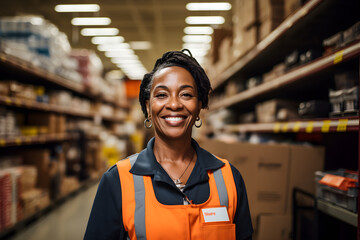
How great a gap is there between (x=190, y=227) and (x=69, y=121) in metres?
4.91

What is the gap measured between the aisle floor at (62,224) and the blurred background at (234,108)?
0.03m

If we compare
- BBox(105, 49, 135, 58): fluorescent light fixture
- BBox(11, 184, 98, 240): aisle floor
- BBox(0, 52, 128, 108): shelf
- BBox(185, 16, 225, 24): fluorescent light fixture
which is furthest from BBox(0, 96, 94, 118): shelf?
BBox(105, 49, 135, 58): fluorescent light fixture

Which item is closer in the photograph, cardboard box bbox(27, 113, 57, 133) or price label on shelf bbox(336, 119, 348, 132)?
price label on shelf bbox(336, 119, 348, 132)

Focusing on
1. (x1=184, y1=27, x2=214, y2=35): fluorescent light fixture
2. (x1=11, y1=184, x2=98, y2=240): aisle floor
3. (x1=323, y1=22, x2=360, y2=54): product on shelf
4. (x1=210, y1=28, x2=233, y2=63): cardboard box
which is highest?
(x1=184, y1=27, x2=214, y2=35): fluorescent light fixture

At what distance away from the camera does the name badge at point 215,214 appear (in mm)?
958

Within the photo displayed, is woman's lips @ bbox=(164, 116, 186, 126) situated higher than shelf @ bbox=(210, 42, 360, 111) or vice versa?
shelf @ bbox=(210, 42, 360, 111)

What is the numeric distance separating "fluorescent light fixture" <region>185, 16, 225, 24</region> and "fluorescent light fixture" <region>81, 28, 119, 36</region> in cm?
223

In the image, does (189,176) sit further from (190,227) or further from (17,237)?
(17,237)

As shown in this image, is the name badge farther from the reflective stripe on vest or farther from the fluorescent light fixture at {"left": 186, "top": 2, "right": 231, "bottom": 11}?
the fluorescent light fixture at {"left": 186, "top": 2, "right": 231, "bottom": 11}

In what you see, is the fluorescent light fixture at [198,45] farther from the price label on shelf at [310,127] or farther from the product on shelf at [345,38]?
the price label on shelf at [310,127]

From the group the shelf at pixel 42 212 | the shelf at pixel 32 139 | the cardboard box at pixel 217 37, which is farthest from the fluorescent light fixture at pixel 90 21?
the shelf at pixel 42 212

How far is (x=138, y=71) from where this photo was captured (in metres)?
13.0

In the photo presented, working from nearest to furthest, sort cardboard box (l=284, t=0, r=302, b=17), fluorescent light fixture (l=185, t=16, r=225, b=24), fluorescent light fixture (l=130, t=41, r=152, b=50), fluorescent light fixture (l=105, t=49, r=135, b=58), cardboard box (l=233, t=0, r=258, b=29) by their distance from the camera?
1. cardboard box (l=284, t=0, r=302, b=17)
2. cardboard box (l=233, t=0, r=258, b=29)
3. fluorescent light fixture (l=185, t=16, r=225, b=24)
4. fluorescent light fixture (l=130, t=41, r=152, b=50)
5. fluorescent light fixture (l=105, t=49, r=135, b=58)

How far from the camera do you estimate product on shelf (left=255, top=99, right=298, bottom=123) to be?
Answer: 7.60 ft
